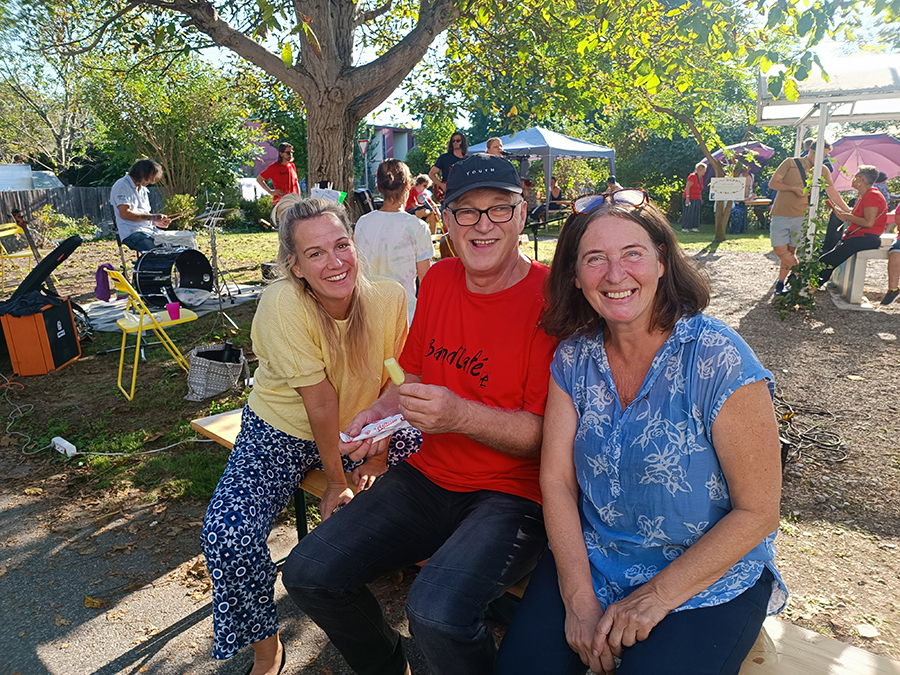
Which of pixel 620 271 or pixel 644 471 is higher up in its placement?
pixel 620 271

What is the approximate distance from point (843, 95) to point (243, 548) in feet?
27.1

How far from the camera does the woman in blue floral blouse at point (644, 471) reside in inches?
63.9

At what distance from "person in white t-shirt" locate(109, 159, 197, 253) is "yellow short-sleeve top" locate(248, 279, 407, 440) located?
6.23 m

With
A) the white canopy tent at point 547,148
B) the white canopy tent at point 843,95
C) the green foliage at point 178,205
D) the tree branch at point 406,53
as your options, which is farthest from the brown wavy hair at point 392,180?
the green foliage at point 178,205

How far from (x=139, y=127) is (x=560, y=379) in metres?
20.8

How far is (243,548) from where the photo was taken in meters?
2.18

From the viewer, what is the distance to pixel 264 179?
1073 cm

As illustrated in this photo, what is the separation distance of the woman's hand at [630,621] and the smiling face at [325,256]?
1657 millimetres

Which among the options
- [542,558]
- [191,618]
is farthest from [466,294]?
[191,618]

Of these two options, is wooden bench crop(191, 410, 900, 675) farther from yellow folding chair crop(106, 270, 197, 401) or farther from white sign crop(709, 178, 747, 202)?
white sign crop(709, 178, 747, 202)

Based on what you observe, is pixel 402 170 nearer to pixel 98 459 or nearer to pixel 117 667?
pixel 98 459

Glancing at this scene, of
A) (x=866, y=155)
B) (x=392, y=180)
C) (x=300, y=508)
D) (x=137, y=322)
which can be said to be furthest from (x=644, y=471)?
(x=866, y=155)

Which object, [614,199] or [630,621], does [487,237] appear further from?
[630,621]

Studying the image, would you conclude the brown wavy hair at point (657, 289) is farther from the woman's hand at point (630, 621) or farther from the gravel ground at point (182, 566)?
the gravel ground at point (182, 566)
